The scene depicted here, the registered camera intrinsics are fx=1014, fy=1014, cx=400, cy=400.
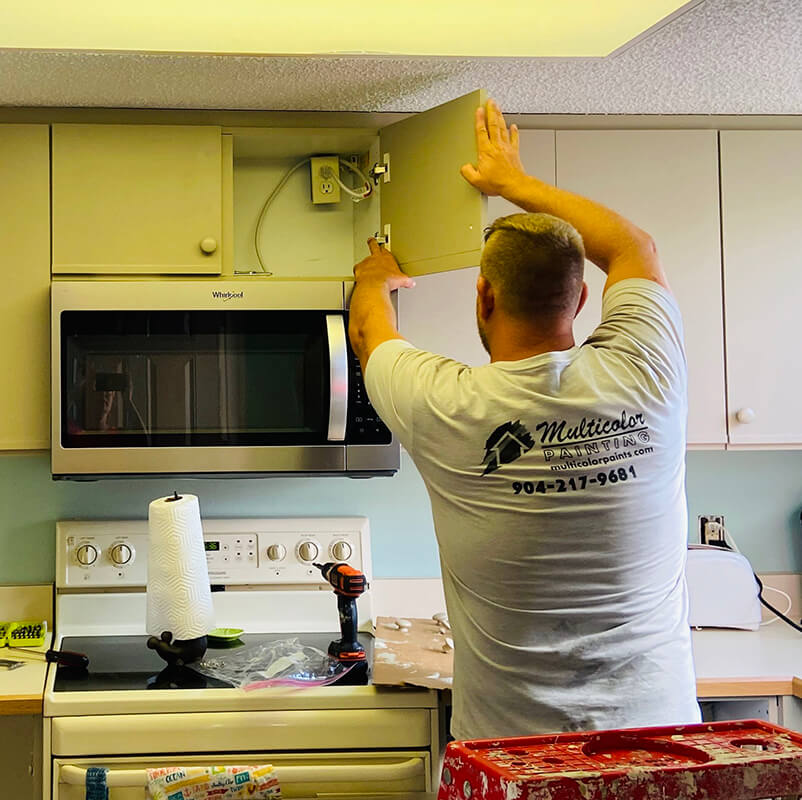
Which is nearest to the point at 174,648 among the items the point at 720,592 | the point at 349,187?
the point at 349,187

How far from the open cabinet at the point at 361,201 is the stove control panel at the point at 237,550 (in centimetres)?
62

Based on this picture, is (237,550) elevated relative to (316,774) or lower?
elevated

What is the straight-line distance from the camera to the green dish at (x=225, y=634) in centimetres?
226

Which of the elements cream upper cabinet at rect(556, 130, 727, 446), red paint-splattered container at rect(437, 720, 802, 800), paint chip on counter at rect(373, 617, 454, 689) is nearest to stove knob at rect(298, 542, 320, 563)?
paint chip on counter at rect(373, 617, 454, 689)

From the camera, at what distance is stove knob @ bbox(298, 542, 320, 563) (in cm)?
245

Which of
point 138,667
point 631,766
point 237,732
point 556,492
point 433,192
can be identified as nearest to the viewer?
point 631,766

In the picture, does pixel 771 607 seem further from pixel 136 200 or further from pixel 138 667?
pixel 136 200

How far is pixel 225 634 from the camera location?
228 centimetres

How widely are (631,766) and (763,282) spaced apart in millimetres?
1825

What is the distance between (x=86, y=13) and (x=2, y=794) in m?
1.67

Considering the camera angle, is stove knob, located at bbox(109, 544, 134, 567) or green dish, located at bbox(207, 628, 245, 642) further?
stove knob, located at bbox(109, 544, 134, 567)

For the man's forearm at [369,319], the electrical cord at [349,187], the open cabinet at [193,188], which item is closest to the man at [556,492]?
the man's forearm at [369,319]

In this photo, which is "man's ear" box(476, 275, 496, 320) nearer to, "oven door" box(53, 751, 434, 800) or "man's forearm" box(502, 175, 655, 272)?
"man's forearm" box(502, 175, 655, 272)

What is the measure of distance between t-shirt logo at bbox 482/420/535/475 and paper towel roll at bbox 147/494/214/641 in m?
0.85
